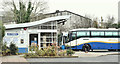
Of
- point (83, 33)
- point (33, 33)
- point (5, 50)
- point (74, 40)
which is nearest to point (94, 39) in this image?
point (83, 33)

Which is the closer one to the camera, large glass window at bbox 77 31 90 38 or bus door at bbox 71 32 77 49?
bus door at bbox 71 32 77 49

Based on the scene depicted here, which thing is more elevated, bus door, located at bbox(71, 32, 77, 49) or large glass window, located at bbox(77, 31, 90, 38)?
large glass window, located at bbox(77, 31, 90, 38)

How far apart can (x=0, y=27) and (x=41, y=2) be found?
1229 inches

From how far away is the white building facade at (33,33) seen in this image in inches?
1163

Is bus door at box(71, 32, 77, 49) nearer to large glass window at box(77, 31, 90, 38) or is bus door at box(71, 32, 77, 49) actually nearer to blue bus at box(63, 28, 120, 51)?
blue bus at box(63, 28, 120, 51)

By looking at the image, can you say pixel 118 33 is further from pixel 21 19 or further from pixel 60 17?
pixel 21 19

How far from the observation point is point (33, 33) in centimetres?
3128

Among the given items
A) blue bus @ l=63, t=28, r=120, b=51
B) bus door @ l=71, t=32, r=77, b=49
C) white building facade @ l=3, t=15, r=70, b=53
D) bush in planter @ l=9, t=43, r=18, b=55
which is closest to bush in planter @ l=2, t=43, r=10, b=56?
bush in planter @ l=9, t=43, r=18, b=55

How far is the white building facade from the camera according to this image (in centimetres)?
2955

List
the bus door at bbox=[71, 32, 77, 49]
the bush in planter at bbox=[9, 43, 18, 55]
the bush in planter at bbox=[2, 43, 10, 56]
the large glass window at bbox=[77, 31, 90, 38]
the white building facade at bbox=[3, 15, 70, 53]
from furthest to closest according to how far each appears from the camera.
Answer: the large glass window at bbox=[77, 31, 90, 38], the bus door at bbox=[71, 32, 77, 49], the white building facade at bbox=[3, 15, 70, 53], the bush in planter at bbox=[9, 43, 18, 55], the bush in planter at bbox=[2, 43, 10, 56]

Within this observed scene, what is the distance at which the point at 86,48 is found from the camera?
117 ft

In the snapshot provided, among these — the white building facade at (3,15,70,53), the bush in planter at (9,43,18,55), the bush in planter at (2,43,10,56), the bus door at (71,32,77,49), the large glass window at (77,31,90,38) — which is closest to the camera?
the bush in planter at (2,43,10,56)

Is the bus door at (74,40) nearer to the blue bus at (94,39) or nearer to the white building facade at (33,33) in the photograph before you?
the blue bus at (94,39)

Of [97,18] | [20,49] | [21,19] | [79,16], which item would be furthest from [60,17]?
[97,18]
